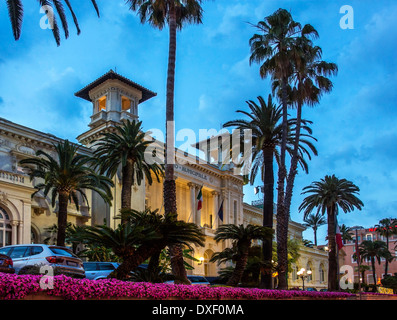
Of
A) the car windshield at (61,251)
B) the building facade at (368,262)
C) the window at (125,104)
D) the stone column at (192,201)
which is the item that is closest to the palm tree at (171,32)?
the car windshield at (61,251)

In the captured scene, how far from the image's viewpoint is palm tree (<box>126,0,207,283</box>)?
23.2 metres

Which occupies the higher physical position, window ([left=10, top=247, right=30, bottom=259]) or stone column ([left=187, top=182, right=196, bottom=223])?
stone column ([left=187, top=182, right=196, bottom=223])

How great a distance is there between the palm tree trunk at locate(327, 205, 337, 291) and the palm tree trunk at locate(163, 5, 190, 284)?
3077 centimetres

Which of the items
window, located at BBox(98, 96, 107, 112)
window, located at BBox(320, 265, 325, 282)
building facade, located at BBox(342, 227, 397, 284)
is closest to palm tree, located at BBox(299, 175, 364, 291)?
window, located at BBox(98, 96, 107, 112)

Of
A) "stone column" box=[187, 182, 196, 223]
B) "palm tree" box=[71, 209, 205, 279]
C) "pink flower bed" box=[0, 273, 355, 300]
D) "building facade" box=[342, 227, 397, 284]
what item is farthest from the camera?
"building facade" box=[342, 227, 397, 284]

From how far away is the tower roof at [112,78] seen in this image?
4991 centimetres

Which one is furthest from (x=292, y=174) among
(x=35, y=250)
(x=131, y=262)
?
(x=35, y=250)

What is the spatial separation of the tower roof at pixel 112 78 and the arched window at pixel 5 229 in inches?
872

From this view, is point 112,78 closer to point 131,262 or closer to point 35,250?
point 35,250

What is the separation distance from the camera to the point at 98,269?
22.6 m

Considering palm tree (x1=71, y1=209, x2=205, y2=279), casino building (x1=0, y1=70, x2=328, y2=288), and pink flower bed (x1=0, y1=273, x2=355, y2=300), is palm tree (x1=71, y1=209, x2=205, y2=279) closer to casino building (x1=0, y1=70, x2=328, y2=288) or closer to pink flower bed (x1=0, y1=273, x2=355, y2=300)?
pink flower bed (x1=0, y1=273, x2=355, y2=300)

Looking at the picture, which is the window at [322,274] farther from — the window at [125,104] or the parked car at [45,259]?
the parked car at [45,259]

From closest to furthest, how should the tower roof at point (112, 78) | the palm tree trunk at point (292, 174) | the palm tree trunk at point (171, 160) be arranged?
the palm tree trunk at point (171, 160), the palm tree trunk at point (292, 174), the tower roof at point (112, 78)
